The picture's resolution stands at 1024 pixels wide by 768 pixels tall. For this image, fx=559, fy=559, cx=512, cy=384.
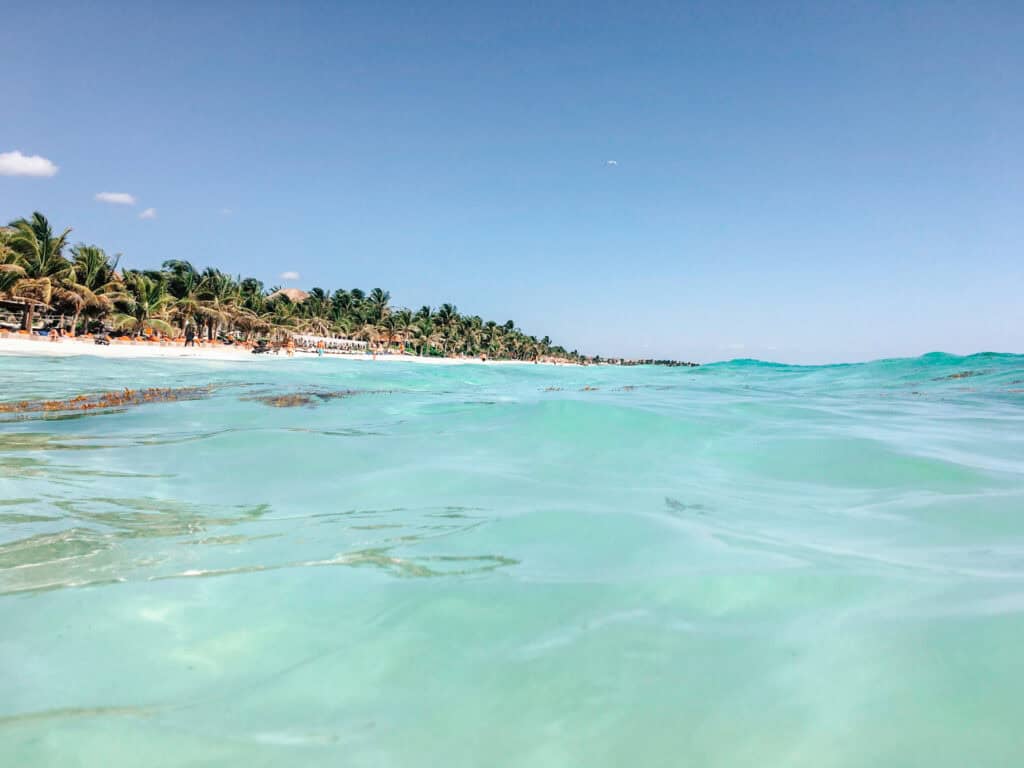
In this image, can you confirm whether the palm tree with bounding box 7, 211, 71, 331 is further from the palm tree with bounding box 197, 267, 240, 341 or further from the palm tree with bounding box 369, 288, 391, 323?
the palm tree with bounding box 369, 288, 391, 323

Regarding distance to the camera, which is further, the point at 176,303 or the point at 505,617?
the point at 176,303

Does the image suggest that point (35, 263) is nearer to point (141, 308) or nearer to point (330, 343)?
point (141, 308)

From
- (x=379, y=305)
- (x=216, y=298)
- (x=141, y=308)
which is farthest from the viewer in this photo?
(x=379, y=305)

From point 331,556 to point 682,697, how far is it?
175 cm

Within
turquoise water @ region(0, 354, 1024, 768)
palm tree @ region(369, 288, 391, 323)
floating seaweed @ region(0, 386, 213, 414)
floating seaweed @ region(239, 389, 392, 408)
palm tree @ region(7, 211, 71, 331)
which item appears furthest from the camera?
palm tree @ region(369, 288, 391, 323)

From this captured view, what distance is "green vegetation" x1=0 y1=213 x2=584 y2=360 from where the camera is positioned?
33594mm

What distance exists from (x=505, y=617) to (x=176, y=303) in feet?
170

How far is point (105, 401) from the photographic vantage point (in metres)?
9.20

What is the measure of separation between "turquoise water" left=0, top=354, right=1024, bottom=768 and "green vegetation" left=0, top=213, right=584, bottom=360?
37352mm

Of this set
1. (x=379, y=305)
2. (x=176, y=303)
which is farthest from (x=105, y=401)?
(x=379, y=305)

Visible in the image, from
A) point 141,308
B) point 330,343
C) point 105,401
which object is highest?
Answer: point 141,308

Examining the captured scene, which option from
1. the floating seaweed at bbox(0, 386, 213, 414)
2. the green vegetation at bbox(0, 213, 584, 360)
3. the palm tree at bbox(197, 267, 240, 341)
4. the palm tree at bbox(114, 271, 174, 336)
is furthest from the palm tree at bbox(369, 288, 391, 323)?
the floating seaweed at bbox(0, 386, 213, 414)

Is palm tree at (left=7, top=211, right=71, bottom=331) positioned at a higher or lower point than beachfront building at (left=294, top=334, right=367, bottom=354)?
higher

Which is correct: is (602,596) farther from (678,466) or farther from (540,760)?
(678,466)
